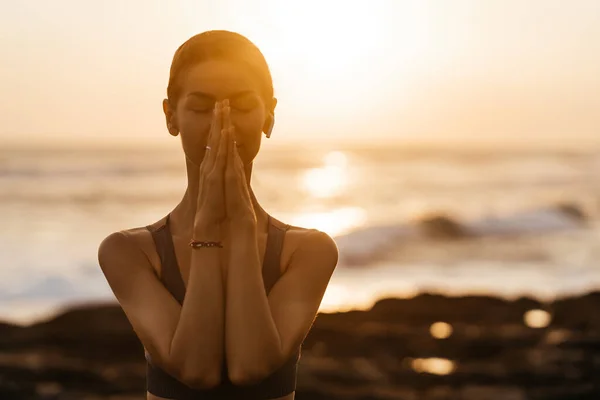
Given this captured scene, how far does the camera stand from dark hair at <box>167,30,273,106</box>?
114 inches

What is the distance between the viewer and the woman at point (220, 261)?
272 centimetres

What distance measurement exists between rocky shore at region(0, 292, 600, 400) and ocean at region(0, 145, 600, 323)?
4.57 ft

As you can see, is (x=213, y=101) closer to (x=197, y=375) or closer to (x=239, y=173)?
(x=239, y=173)

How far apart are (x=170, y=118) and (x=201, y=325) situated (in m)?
0.79

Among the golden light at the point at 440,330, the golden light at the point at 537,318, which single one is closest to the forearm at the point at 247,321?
the golden light at the point at 440,330

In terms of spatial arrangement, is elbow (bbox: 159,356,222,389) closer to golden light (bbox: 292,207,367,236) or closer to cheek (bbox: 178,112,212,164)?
cheek (bbox: 178,112,212,164)

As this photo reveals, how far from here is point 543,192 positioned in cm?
4262

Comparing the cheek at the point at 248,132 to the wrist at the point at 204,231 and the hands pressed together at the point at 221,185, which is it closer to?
the hands pressed together at the point at 221,185

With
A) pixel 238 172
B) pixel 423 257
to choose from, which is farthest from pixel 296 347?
pixel 423 257

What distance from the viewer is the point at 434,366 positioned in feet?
41.2

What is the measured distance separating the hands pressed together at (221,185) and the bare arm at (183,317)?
12 cm

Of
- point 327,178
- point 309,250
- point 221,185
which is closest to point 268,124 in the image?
point 221,185

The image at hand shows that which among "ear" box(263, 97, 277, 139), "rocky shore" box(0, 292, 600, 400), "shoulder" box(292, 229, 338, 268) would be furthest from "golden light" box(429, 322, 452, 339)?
"ear" box(263, 97, 277, 139)

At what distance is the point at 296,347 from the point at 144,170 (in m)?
43.9
